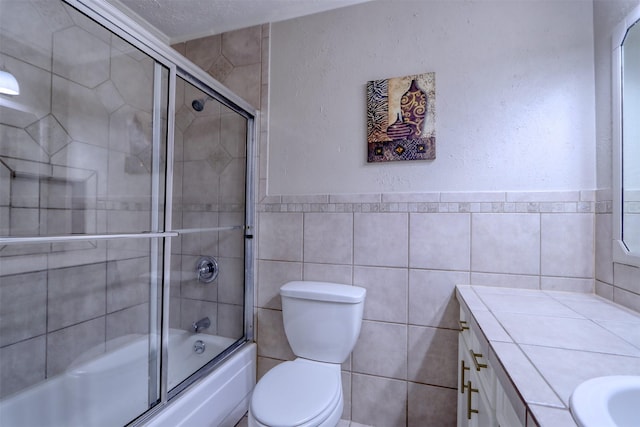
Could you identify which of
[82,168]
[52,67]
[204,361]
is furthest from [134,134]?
[204,361]

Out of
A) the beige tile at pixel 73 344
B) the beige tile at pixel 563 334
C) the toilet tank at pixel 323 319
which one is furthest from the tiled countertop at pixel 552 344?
the beige tile at pixel 73 344

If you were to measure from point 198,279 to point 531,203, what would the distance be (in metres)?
1.74

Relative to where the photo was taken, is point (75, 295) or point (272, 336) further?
point (272, 336)

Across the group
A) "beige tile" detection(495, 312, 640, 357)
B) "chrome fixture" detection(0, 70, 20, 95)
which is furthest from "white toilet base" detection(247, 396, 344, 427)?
"chrome fixture" detection(0, 70, 20, 95)

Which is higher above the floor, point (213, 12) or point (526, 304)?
point (213, 12)

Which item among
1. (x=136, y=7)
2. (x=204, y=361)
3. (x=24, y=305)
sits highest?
(x=136, y=7)

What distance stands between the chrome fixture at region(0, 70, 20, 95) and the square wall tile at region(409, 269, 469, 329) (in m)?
1.85

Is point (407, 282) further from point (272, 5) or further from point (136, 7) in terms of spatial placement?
point (136, 7)

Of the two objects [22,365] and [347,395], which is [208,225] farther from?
[347,395]

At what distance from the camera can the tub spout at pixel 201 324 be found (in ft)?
5.11

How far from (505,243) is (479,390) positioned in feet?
2.29

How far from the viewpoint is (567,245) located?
4.09 ft

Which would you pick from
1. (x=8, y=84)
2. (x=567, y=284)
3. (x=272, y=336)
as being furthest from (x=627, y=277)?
(x=8, y=84)

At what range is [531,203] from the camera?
128 cm
